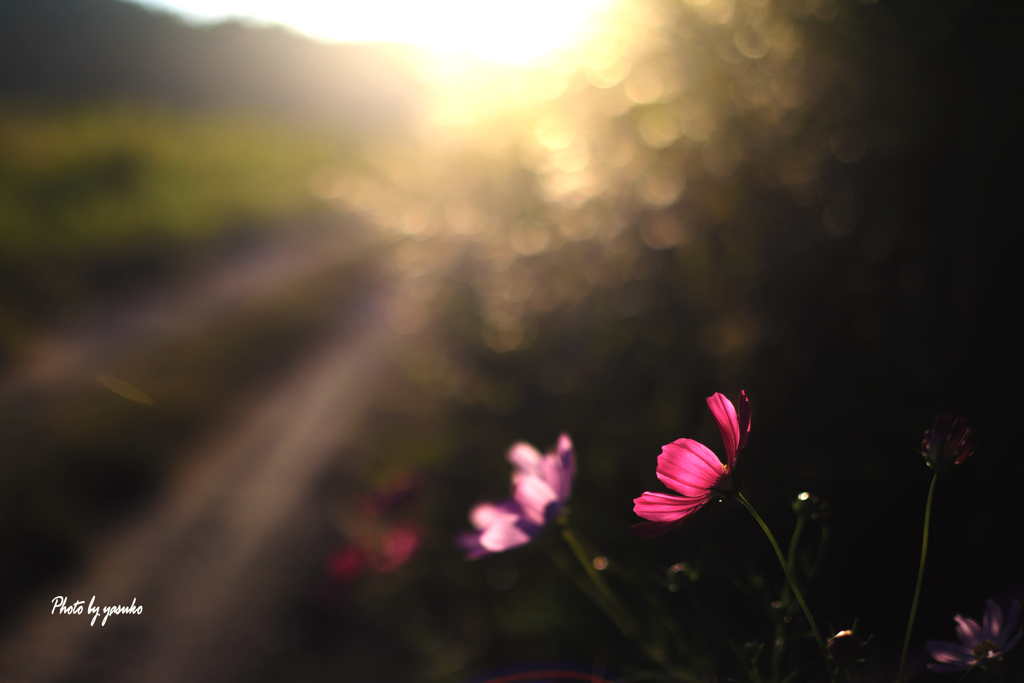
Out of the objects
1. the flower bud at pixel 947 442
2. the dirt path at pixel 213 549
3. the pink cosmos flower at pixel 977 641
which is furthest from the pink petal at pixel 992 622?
the dirt path at pixel 213 549

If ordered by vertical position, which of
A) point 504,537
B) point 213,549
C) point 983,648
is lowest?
point 983,648

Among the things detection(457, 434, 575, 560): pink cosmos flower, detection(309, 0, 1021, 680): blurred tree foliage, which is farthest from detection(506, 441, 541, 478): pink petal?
detection(309, 0, 1021, 680): blurred tree foliage

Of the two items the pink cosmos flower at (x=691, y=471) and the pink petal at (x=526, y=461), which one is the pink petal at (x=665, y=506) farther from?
the pink petal at (x=526, y=461)

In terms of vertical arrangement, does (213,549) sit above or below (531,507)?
above

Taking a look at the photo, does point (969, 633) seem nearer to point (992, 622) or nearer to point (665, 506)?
point (992, 622)

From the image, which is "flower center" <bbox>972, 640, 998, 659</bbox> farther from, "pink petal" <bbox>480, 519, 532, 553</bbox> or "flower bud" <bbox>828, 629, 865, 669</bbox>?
"pink petal" <bbox>480, 519, 532, 553</bbox>

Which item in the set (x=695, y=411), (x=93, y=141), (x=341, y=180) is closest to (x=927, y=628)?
(x=695, y=411)

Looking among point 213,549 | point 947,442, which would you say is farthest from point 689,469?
point 213,549

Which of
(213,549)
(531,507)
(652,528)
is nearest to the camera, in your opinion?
(652,528)
